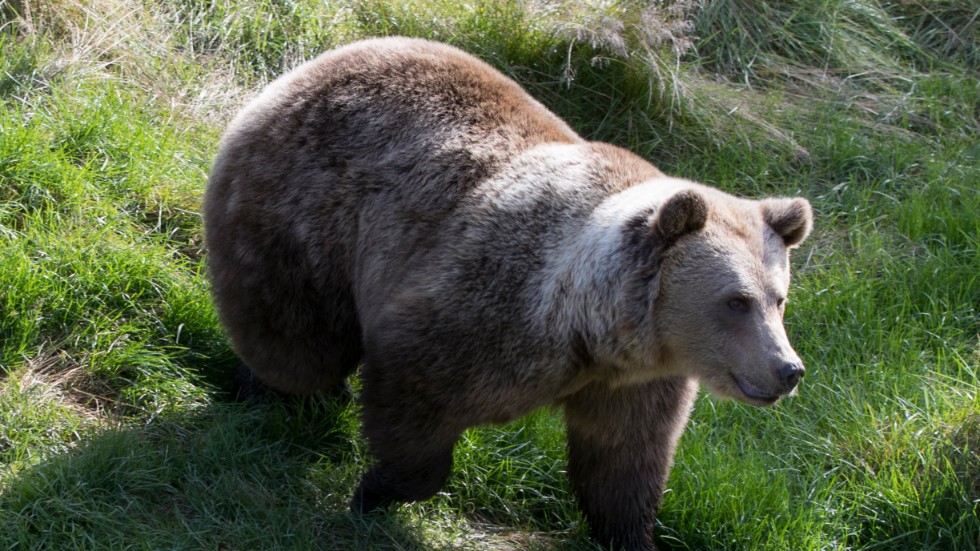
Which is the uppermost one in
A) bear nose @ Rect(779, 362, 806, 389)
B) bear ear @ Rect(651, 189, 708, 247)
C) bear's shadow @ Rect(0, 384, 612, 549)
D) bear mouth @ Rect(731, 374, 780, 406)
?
bear ear @ Rect(651, 189, 708, 247)

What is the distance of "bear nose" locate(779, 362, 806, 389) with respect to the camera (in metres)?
4.50

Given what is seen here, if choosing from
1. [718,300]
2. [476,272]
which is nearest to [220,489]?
[476,272]

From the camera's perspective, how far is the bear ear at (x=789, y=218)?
198 inches

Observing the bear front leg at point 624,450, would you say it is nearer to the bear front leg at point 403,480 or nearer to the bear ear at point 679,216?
the bear front leg at point 403,480

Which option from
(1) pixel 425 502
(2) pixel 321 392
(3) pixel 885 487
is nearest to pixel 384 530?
(1) pixel 425 502

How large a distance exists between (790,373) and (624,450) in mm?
1042

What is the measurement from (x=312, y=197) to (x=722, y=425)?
253 cm

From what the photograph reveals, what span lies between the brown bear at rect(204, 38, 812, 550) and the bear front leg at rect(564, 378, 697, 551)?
10mm

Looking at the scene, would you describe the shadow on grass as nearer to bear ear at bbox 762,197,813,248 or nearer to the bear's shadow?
the bear's shadow

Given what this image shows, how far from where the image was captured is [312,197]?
5645 millimetres

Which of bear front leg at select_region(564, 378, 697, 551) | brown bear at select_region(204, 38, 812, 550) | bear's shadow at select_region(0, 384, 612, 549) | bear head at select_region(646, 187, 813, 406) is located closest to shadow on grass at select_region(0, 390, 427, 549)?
bear's shadow at select_region(0, 384, 612, 549)

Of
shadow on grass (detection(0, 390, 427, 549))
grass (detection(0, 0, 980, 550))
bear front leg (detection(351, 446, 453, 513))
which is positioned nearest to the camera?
shadow on grass (detection(0, 390, 427, 549))

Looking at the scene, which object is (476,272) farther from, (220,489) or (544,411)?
(220,489)

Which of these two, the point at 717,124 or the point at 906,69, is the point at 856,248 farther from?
the point at 906,69
